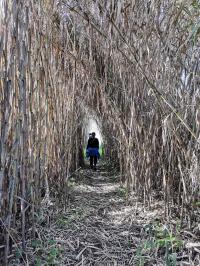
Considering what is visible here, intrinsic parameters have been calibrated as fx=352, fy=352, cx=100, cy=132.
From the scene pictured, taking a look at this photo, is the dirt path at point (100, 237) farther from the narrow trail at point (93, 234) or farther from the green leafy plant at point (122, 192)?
the green leafy plant at point (122, 192)

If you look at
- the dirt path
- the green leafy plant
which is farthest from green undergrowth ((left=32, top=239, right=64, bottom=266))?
the green leafy plant

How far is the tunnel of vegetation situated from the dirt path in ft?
0.35

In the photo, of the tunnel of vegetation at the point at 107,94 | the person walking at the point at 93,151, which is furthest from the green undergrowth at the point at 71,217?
the person walking at the point at 93,151

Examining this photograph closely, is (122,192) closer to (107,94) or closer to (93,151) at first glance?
(107,94)

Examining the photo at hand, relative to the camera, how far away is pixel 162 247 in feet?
Result: 4.71

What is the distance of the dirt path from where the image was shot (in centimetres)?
137

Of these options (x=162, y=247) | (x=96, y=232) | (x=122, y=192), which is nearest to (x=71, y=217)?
(x=96, y=232)

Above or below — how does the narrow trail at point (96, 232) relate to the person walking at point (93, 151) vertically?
below

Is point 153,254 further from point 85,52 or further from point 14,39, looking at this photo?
point 85,52

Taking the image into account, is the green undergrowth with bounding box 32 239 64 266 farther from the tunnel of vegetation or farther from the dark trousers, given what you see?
the dark trousers

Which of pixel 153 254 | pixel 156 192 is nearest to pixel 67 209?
pixel 156 192

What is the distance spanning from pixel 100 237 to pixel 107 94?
101 centimetres

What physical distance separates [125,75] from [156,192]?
2.27 feet

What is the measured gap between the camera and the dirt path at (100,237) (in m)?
1.37
